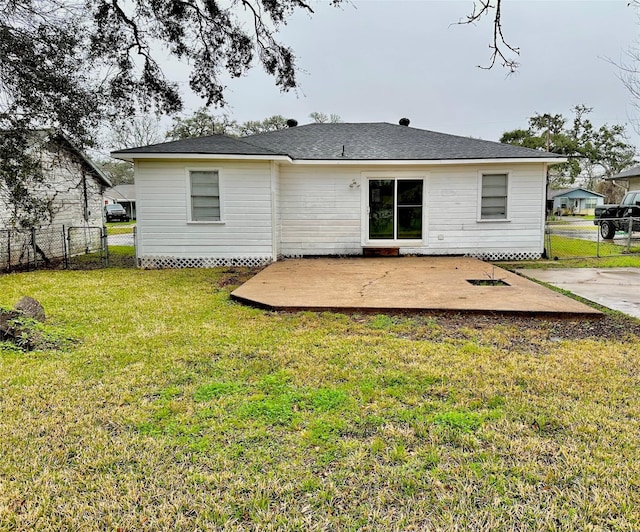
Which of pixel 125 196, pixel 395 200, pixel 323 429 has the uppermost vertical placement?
pixel 125 196

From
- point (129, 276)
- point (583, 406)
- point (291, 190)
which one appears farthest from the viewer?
point (291, 190)

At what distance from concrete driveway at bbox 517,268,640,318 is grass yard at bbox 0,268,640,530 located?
1473 mm

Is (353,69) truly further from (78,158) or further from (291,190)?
(78,158)

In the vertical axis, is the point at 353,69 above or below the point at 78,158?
above

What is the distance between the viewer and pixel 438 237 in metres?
11.0

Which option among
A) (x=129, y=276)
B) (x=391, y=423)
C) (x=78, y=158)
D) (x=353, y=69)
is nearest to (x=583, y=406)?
(x=391, y=423)

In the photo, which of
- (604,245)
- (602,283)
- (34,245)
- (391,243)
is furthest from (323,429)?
(604,245)

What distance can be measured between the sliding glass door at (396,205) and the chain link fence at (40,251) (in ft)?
23.1

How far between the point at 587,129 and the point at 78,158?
46228 millimetres

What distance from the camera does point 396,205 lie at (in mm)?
11023

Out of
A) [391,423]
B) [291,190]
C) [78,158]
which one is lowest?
[391,423]

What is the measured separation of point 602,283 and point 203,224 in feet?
27.0

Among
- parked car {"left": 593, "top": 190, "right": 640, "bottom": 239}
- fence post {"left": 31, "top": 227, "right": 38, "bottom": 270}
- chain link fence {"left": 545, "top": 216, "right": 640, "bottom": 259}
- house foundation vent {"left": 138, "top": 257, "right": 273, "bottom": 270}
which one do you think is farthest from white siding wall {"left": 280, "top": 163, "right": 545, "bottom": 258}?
parked car {"left": 593, "top": 190, "right": 640, "bottom": 239}

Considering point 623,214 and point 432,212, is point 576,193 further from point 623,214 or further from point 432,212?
point 432,212
